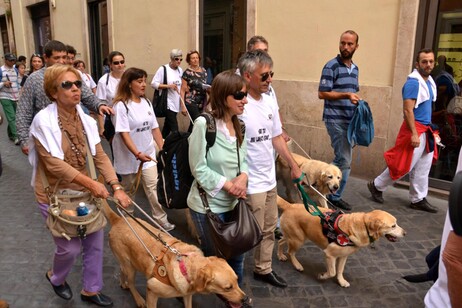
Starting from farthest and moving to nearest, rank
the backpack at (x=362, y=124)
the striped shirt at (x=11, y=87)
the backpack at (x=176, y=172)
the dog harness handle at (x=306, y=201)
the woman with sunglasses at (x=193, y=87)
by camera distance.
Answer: the striped shirt at (x=11, y=87), the woman with sunglasses at (x=193, y=87), the backpack at (x=362, y=124), the dog harness handle at (x=306, y=201), the backpack at (x=176, y=172)

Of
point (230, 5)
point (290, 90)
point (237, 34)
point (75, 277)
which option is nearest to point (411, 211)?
point (290, 90)

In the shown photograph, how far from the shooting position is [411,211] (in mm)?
5559

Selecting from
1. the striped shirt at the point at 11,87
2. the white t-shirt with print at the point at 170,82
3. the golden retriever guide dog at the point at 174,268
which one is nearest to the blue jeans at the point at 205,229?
the golden retriever guide dog at the point at 174,268

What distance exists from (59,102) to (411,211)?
4.71 meters

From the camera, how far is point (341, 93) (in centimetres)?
513

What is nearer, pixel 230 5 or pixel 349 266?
pixel 349 266

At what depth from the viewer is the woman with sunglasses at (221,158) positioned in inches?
111

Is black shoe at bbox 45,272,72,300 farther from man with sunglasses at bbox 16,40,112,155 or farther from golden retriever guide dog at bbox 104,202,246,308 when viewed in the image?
man with sunglasses at bbox 16,40,112,155

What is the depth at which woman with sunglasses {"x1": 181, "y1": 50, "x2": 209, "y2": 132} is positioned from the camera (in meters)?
7.61

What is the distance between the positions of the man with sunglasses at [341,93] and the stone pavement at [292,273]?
2.82ft

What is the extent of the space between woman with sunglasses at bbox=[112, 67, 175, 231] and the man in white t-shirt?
4.83ft

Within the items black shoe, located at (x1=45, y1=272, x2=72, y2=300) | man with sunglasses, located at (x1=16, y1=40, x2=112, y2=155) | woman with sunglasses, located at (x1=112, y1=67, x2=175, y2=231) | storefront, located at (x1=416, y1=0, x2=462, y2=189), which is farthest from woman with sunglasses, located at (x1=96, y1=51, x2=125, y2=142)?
storefront, located at (x1=416, y1=0, x2=462, y2=189)

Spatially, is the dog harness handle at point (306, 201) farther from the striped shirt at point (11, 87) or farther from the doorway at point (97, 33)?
the doorway at point (97, 33)

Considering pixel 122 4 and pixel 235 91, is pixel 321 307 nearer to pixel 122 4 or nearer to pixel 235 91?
pixel 235 91
